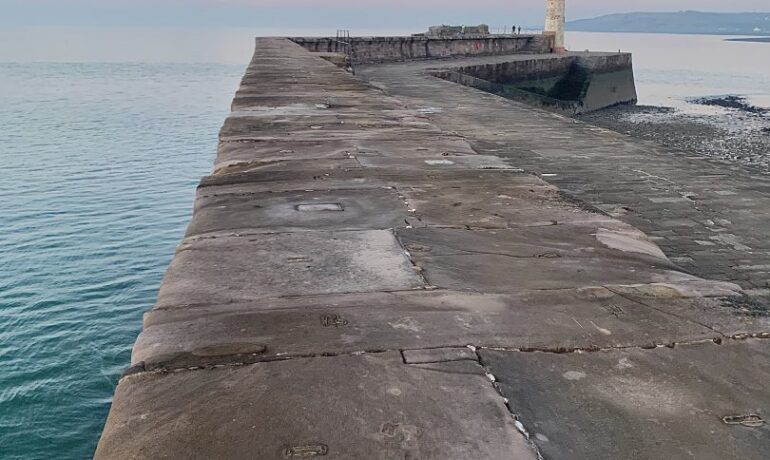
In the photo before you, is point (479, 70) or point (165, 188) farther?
point (479, 70)

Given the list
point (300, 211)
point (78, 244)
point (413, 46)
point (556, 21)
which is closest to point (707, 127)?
point (556, 21)

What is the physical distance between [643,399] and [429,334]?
706 mm

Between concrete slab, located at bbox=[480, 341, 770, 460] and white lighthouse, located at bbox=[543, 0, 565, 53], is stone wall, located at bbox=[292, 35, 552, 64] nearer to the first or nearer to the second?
white lighthouse, located at bbox=[543, 0, 565, 53]

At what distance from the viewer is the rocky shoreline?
23.5 m

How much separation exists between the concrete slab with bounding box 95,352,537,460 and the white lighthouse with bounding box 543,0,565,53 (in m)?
39.3

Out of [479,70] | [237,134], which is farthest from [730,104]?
[237,134]

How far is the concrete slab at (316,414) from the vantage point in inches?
64.6

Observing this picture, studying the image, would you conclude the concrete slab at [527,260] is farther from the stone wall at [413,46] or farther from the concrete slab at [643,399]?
the stone wall at [413,46]

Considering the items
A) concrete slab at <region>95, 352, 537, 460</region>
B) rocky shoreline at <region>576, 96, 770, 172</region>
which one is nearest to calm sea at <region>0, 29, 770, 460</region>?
concrete slab at <region>95, 352, 537, 460</region>

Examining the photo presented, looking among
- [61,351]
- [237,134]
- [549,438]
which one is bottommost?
[61,351]

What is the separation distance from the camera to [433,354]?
2123 mm

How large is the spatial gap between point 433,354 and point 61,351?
6.74 m

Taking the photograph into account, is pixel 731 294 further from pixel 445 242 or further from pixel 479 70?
pixel 479 70

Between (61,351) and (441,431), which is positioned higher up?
(441,431)
